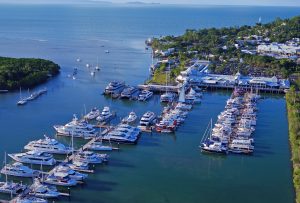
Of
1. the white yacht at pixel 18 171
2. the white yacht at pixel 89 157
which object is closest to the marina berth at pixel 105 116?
the white yacht at pixel 89 157

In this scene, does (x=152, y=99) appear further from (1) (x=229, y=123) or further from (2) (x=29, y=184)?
(2) (x=29, y=184)

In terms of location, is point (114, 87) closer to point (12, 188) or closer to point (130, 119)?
point (130, 119)

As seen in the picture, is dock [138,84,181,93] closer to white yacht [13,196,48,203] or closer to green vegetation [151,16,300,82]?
green vegetation [151,16,300,82]

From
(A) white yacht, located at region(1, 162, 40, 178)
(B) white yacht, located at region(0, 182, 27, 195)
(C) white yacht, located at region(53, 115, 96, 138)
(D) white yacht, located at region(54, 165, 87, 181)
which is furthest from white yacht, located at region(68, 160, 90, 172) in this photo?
(C) white yacht, located at region(53, 115, 96, 138)

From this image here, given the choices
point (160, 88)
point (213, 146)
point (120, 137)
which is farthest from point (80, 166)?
point (160, 88)

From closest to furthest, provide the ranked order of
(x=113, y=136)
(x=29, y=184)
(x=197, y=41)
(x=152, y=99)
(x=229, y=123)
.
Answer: (x=29, y=184)
(x=113, y=136)
(x=229, y=123)
(x=152, y=99)
(x=197, y=41)

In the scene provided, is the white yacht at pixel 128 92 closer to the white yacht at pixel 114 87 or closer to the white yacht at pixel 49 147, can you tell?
the white yacht at pixel 114 87

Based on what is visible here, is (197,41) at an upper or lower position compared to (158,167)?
upper

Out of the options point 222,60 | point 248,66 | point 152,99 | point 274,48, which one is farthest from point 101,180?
point 274,48
